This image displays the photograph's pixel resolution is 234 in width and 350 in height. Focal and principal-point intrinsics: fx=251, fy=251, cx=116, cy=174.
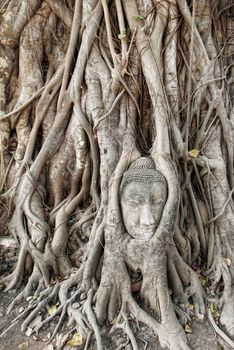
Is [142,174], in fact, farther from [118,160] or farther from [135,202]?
[118,160]

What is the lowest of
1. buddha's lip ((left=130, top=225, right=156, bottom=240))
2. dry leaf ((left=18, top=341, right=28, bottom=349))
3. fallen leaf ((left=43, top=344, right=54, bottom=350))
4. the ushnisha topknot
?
dry leaf ((left=18, top=341, right=28, bottom=349))

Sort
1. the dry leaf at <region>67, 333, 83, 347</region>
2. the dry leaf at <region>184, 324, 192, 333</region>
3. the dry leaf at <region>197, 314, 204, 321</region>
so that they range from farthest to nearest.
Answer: the dry leaf at <region>197, 314, 204, 321</region> → the dry leaf at <region>184, 324, 192, 333</region> → the dry leaf at <region>67, 333, 83, 347</region>

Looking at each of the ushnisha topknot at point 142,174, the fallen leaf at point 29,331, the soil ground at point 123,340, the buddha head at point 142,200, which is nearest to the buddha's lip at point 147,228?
the buddha head at point 142,200

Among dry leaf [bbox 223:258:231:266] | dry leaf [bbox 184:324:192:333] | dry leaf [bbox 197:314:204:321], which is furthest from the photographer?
dry leaf [bbox 223:258:231:266]

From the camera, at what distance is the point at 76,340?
1677mm

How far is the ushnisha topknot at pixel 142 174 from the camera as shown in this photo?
186 cm

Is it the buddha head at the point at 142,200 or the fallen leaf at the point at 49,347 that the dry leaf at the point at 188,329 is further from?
the fallen leaf at the point at 49,347

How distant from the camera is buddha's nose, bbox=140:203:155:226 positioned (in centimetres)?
180

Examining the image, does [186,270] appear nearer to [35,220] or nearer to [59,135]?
[35,220]

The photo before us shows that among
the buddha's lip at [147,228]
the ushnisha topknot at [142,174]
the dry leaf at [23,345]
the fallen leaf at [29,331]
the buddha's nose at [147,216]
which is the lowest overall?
the dry leaf at [23,345]

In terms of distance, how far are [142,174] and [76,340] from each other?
4.00 ft

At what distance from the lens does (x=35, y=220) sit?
7.55ft

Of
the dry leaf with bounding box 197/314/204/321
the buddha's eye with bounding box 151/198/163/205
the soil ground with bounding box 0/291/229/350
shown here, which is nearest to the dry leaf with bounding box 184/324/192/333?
the soil ground with bounding box 0/291/229/350

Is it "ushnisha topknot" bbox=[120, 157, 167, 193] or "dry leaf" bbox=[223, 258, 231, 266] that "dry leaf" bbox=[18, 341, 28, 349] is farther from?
"dry leaf" bbox=[223, 258, 231, 266]
